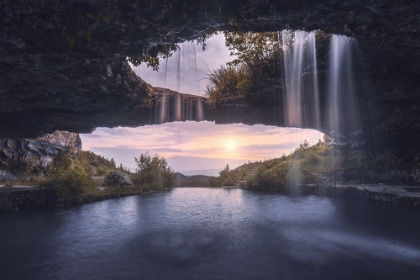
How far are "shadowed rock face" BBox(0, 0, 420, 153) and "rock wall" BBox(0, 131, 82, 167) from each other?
14.2m

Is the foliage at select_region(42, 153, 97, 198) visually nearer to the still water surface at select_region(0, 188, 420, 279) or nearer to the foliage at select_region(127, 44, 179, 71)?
the still water surface at select_region(0, 188, 420, 279)

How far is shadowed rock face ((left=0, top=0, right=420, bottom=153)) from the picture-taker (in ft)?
20.7

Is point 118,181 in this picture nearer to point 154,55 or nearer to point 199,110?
point 199,110

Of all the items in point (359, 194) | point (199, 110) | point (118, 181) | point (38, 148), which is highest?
point (199, 110)

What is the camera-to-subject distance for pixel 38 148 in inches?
1119

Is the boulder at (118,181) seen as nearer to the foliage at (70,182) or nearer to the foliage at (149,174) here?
the foliage at (149,174)

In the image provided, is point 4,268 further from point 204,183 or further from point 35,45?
point 204,183

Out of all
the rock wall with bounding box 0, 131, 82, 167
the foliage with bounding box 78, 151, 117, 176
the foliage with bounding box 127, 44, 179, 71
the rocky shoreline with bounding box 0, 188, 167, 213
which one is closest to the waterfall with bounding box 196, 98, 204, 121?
the foliage with bounding box 127, 44, 179, 71

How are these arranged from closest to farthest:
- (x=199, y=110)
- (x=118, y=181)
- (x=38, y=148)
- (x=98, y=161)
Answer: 1. (x=199, y=110)
2. (x=118, y=181)
3. (x=38, y=148)
4. (x=98, y=161)

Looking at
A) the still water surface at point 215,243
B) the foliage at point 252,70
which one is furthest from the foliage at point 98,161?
the foliage at point 252,70

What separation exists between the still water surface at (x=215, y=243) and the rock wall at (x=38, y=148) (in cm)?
1538

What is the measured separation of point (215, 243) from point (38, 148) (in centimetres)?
2941

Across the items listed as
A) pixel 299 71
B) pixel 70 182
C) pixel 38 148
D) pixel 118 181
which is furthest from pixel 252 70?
pixel 38 148

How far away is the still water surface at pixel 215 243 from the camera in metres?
7.12
